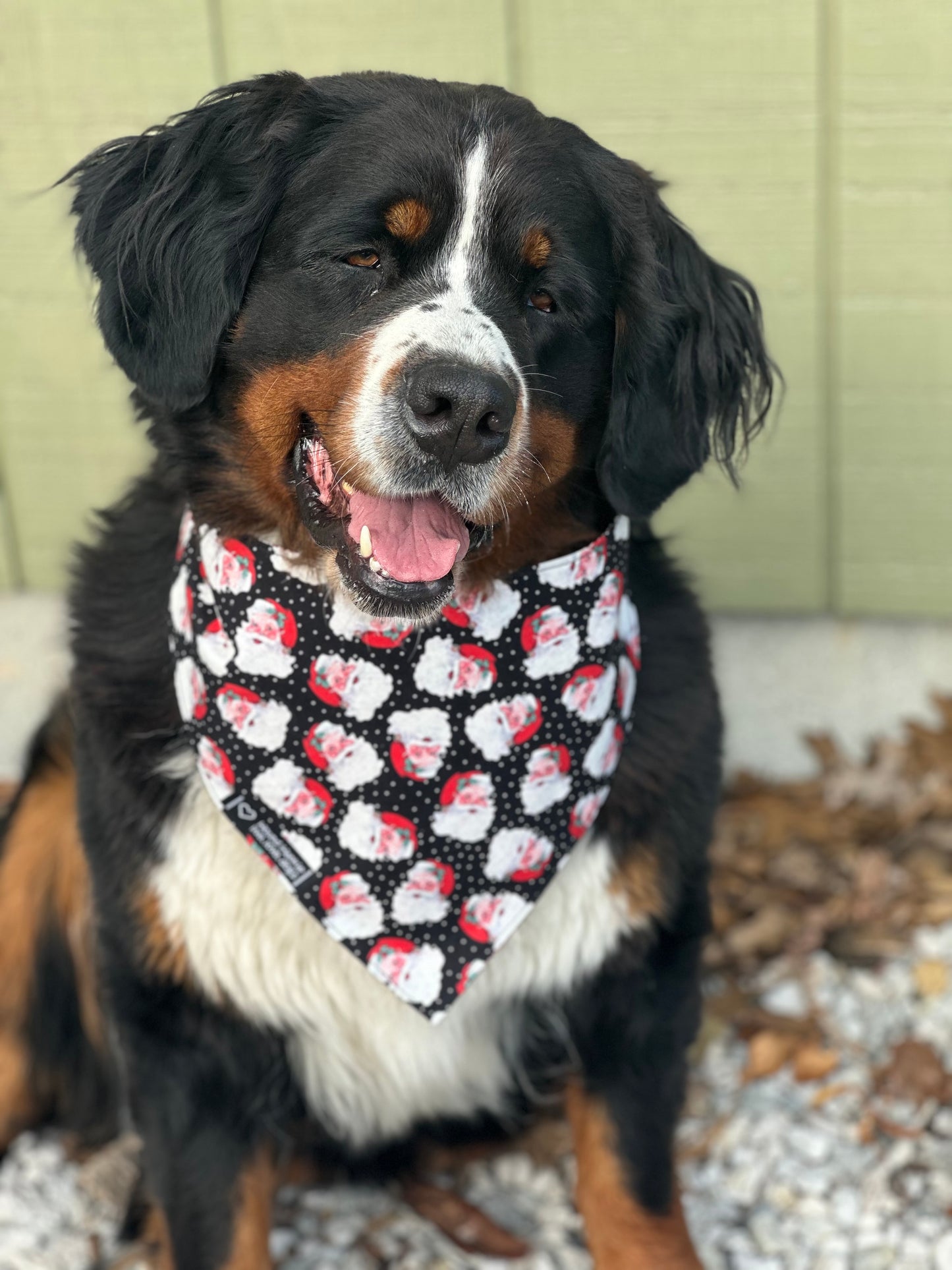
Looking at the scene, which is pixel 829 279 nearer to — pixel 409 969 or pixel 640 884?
pixel 640 884

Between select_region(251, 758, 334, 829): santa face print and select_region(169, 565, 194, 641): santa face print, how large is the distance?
229 mm

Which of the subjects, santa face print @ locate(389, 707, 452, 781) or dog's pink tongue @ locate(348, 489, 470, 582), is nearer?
dog's pink tongue @ locate(348, 489, 470, 582)

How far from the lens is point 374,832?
2119 mm

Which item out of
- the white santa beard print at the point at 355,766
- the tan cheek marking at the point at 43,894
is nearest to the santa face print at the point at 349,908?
the white santa beard print at the point at 355,766

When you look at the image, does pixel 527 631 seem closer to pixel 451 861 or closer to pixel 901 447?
pixel 451 861

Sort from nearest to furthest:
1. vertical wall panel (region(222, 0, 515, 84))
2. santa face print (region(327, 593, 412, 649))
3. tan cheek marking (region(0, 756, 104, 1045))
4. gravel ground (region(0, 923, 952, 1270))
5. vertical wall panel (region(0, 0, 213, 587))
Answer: santa face print (region(327, 593, 412, 649)) < gravel ground (region(0, 923, 952, 1270)) < tan cheek marking (region(0, 756, 104, 1045)) < vertical wall panel (region(222, 0, 515, 84)) < vertical wall panel (region(0, 0, 213, 587))

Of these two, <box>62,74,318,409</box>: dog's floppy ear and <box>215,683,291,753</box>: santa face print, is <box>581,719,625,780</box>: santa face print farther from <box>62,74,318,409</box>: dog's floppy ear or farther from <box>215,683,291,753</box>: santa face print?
<box>62,74,318,409</box>: dog's floppy ear

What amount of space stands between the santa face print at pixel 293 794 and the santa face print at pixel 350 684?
0.11 meters

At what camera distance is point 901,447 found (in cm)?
323

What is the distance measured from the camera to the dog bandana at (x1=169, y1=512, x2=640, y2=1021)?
6.75ft

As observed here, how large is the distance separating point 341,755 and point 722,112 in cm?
171

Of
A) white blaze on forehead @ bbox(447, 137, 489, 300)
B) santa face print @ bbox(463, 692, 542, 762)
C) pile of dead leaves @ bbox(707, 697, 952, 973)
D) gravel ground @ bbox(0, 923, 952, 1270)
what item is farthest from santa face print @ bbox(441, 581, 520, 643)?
pile of dead leaves @ bbox(707, 697, 952, 973)

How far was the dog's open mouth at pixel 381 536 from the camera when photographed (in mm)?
1906

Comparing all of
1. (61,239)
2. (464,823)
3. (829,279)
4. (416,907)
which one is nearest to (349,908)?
(416,907)
